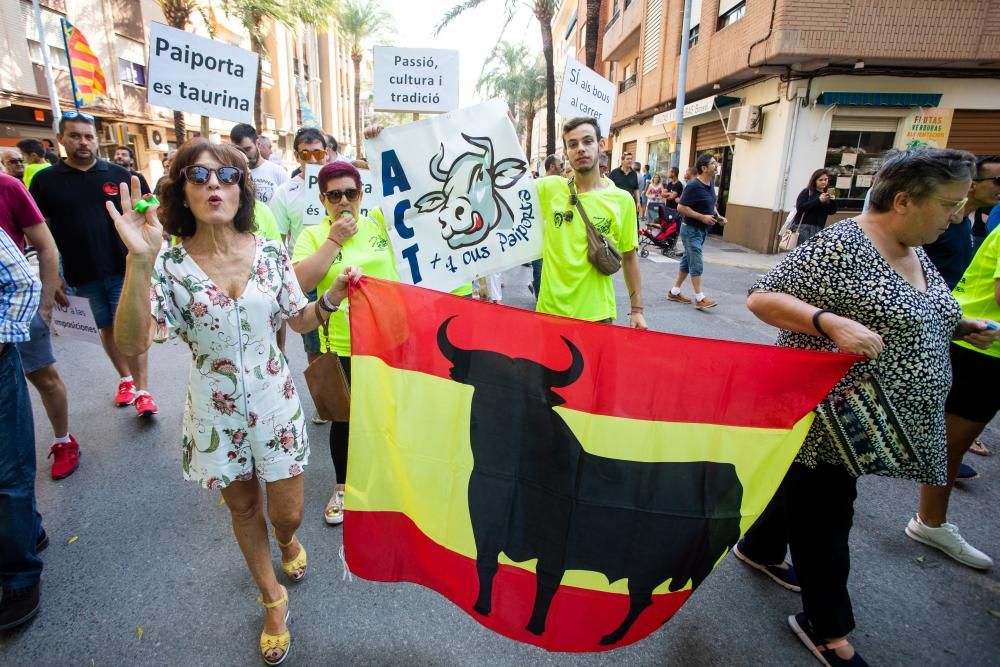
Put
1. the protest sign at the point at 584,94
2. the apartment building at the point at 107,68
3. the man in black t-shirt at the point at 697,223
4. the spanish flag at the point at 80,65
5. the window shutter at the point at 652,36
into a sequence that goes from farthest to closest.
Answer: the window shutter at the point at 652,36 → the apartment building at the point at 107,68 → the spanish flag at the point at 80,65 → the man in black t-shirt at the point at 697,223 → the protest sign at the point at 584,94

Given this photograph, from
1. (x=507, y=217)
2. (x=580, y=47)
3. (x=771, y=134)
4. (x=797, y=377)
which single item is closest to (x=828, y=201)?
(x=771, y=134)

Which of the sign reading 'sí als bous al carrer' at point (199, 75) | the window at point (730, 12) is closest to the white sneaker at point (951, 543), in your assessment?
the sign reading 'sí als bous al carrer' at point (199, 75)

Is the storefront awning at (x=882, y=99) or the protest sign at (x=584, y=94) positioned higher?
the storefront awning at (x=882, y=99)

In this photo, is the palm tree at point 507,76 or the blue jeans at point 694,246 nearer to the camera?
the blue jeans at point 694,246

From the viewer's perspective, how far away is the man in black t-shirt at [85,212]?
396cm

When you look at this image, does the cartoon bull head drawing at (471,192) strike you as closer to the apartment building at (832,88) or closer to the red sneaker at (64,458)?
the red sneaker at (64,458)

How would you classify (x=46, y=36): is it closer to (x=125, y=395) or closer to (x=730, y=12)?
(x=125, y=395)

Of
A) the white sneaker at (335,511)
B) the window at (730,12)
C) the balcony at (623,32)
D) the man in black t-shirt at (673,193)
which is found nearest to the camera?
the white sneaker at (335,511)

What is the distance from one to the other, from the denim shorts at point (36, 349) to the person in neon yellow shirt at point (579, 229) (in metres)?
3.07

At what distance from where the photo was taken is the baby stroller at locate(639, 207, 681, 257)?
12805 mm

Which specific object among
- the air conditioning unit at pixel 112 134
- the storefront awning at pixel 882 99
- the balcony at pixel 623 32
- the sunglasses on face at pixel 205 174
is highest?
the balcony at pixel 623 32

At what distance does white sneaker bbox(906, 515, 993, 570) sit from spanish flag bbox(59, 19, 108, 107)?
14.8 metres

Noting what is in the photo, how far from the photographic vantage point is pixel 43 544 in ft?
9.42

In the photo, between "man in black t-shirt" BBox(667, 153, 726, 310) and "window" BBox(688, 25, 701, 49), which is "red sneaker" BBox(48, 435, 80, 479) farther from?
"window" BBox(688, 25, 701, 49)
